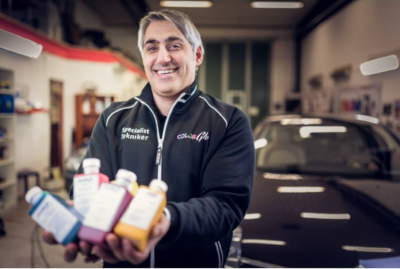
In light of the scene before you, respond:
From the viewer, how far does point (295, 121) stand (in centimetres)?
244

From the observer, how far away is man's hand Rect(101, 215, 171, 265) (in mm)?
666

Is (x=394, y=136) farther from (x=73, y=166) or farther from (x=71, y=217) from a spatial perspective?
(x=73, y=166)

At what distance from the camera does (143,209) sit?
67 centimetres

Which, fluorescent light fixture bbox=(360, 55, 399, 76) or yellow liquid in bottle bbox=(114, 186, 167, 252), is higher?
fluorescent light fixture bbox=(360, 55, 399, 76)

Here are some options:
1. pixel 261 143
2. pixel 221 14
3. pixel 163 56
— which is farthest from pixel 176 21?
pixel 221 14

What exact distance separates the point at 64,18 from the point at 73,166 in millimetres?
3451

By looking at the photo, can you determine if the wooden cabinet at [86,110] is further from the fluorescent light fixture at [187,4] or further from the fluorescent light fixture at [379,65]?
the fluorescent light fixture at [379,65]

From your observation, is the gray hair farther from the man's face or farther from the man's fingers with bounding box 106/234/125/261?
the man's fingers with bounding box 106/234/125/261

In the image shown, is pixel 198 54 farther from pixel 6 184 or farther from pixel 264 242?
pixel 6 184

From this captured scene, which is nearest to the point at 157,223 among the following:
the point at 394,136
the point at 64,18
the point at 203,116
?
the point at 203,116

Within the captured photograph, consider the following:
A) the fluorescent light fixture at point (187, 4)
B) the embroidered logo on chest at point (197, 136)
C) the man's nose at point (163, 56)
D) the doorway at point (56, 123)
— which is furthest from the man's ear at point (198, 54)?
the fluorescent light fixture at point (187, 4)

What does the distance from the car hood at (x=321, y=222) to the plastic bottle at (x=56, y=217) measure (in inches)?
35.6

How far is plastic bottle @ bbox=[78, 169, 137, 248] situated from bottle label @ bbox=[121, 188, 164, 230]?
0.07ft

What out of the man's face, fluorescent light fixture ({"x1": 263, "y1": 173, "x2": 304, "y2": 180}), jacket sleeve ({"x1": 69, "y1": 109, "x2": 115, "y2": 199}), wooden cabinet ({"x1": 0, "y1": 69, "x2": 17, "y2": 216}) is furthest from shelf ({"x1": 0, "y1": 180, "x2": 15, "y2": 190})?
the man's face
